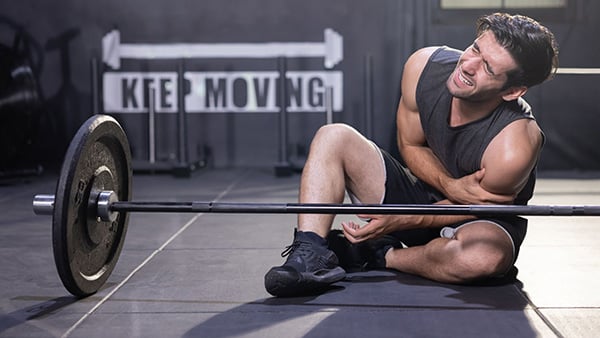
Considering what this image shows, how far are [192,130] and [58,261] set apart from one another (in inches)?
143

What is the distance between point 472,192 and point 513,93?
0.23m

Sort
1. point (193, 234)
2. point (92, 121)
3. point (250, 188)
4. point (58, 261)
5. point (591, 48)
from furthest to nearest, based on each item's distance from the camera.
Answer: point (591, 48) → point (250, 188) → point (193, 234) → point (92, 121) → point (58, 261)

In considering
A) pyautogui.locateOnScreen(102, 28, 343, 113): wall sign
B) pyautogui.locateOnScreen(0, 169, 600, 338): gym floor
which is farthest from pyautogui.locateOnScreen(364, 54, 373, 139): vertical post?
pyautogui.locateOnScreen(0, 169, 600, 338): gym floor

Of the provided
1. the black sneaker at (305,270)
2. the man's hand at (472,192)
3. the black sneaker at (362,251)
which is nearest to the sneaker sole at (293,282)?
the black sneaker at (305,270)

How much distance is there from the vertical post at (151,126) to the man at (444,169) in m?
3.03

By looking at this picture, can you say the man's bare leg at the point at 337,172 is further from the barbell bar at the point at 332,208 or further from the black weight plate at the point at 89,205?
the black weight plate at the point at 89,205

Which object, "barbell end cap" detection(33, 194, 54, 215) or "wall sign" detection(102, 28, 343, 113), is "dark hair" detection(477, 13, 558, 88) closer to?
"barbell end cap" detection(33, 194, 54, 215)

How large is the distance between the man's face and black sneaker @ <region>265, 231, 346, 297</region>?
46cm

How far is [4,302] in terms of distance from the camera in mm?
1591

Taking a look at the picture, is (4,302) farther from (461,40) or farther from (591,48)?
(591,48)

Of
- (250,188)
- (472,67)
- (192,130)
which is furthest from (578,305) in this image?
(192,130)

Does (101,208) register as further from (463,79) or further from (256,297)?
(463,79)

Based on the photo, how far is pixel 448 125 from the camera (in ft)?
5.56

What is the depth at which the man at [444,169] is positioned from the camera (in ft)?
5.11
